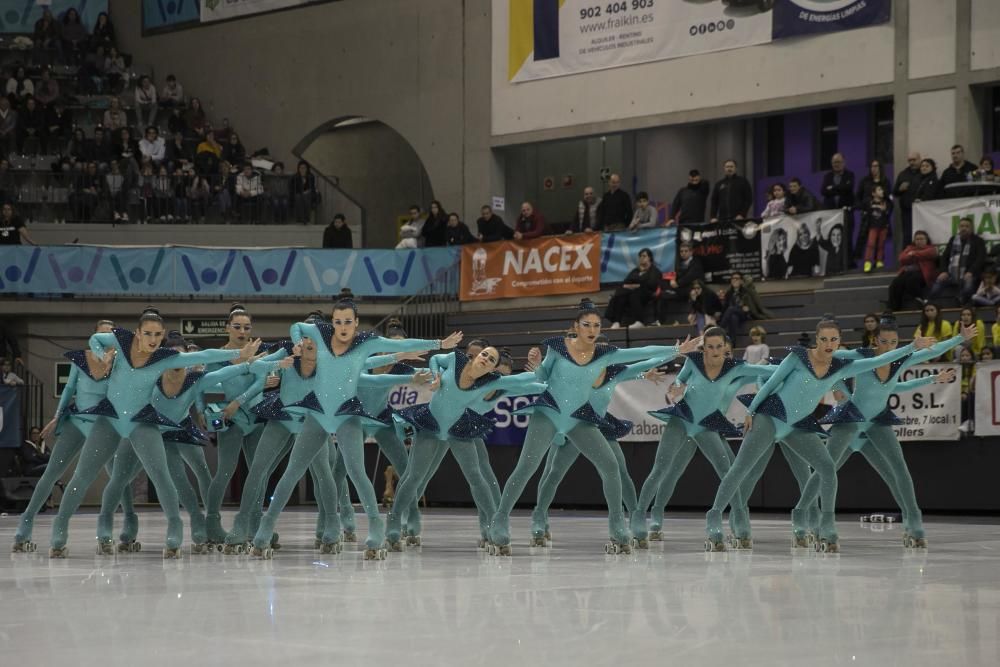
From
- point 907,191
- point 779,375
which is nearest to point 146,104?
point 907,191

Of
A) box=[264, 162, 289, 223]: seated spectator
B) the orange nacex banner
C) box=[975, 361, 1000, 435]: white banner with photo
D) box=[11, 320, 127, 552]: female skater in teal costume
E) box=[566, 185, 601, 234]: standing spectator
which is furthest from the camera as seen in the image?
box=[264, 162, 289, 223]: seated spectator

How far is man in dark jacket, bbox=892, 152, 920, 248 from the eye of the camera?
66.8 ft

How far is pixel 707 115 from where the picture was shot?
2450cm

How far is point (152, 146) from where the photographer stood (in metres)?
27.4

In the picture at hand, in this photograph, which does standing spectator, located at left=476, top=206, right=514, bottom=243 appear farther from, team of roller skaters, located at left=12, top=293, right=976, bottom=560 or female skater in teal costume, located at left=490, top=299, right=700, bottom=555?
female skater in teal costume, located at left=490, top=299, right=700, bottom=555

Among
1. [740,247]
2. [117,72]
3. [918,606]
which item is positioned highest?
[117,72]

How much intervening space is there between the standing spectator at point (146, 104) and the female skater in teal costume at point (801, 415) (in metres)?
20.9

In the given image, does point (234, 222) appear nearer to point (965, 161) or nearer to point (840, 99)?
point (840, 99)

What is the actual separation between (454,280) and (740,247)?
5622mm

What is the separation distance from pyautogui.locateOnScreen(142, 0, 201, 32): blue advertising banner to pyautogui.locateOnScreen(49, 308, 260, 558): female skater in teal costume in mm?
22036

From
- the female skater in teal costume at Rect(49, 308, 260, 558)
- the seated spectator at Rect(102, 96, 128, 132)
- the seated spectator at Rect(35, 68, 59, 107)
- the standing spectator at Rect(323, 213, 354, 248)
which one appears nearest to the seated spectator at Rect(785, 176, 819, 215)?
the standing spectator at Rect(323, 213, 354, 248)

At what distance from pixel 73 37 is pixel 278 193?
23.3 ft

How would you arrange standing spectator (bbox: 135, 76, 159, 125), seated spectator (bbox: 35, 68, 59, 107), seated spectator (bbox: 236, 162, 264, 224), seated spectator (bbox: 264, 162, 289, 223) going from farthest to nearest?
standing spectator (bbox: 135, 76, 159, 125) < seated spectator (bbox: 35, 68, 59, 107) < seated spectator (bbox: 264, 162, 289, 223) < seated spectator (bbox: 236, 162, 264, 224)

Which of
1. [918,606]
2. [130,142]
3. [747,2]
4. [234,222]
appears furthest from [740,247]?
[918,606]
